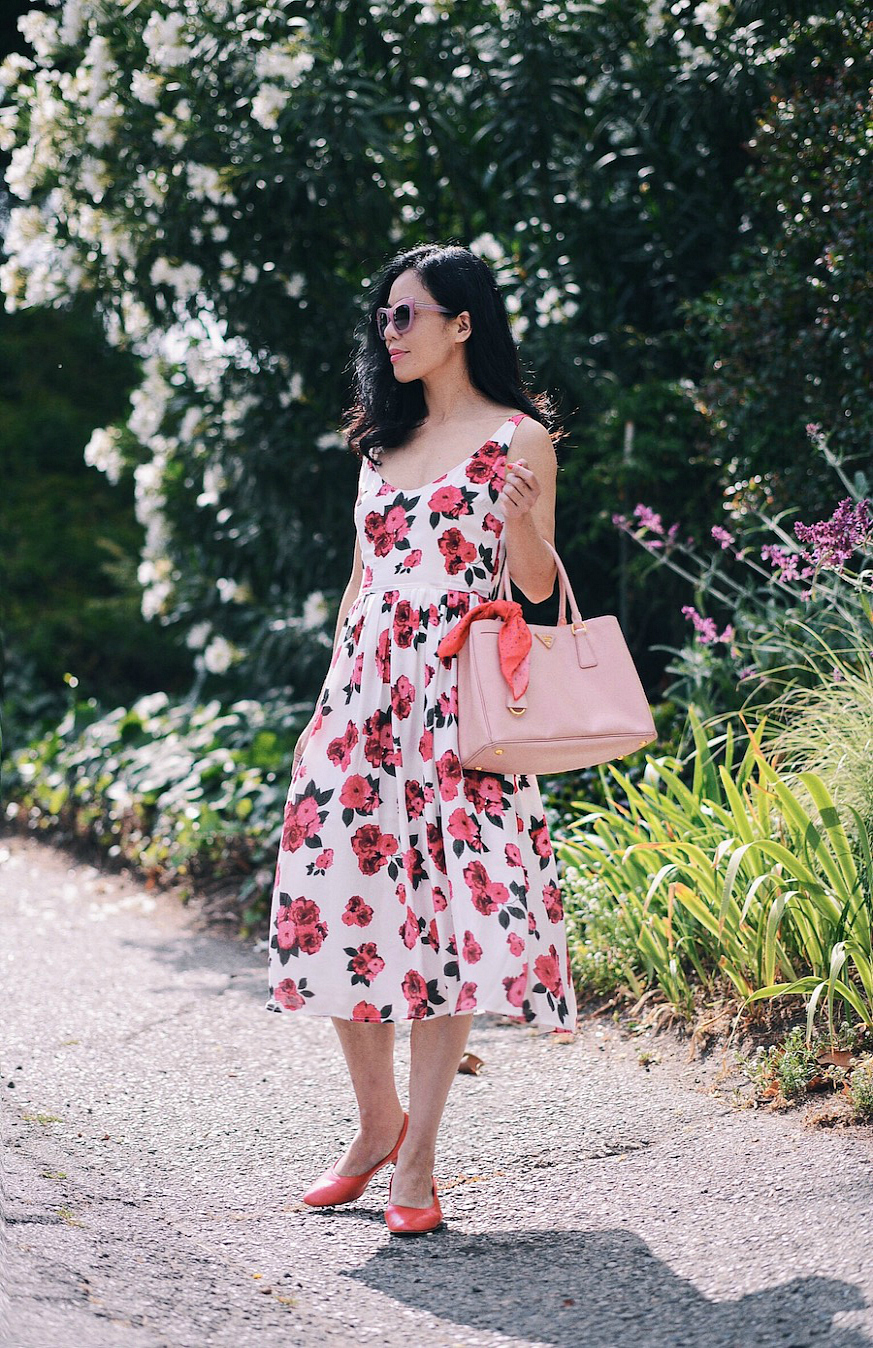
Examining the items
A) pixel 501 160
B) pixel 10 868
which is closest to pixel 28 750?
pixel 10 868

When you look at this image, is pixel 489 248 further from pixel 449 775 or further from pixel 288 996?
pixel 288 996

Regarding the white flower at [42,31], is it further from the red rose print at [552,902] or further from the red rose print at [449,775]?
the red rose print at [552,902]

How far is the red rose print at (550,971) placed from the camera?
7.38 ft

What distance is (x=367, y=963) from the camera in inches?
89.4

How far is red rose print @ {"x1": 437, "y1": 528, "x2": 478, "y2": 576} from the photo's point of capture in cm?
234

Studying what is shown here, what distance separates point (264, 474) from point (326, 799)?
11.7 ft

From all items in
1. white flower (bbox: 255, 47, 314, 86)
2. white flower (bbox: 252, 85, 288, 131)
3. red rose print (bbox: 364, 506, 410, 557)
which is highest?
white flower (bbox: 255, 47, 314, 86)

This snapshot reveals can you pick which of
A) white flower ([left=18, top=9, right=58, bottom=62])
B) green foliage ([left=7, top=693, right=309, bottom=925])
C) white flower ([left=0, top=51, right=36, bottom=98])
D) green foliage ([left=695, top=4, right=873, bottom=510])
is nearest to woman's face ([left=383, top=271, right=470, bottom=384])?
green foliage ([left=695, top=4, right=873, bottom=510])

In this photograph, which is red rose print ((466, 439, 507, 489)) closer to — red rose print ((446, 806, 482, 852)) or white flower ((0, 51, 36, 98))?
red rose print ((446, 806, 482, 852))

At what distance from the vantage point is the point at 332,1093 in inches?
122

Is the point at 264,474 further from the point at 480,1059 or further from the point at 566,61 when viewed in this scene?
the point at 480,1059

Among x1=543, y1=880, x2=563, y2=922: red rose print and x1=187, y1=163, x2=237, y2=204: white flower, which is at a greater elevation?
x1=187, y1=163, x2=237, y2=204: white flower

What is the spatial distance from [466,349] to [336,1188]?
1.59 m

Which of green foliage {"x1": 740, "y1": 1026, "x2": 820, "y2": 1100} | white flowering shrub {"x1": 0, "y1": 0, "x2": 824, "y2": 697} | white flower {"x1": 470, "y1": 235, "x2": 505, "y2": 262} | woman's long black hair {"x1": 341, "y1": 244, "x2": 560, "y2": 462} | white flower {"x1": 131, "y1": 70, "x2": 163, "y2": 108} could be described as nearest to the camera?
woman's long black hair {"x1": 341, "y1": 244, "x2": 560, "y2": 462}
